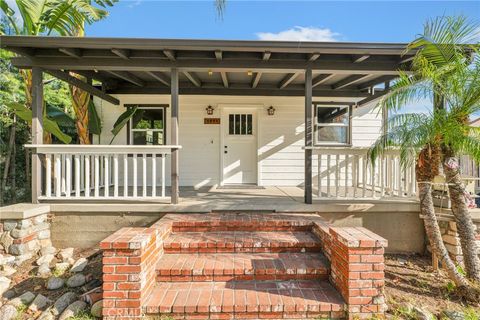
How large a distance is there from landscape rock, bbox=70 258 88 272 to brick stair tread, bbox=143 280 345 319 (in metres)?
1.42

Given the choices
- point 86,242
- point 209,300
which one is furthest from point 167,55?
point 209,300

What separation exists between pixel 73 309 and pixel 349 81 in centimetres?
612

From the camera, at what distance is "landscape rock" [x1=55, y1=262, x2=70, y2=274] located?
3.52 meters

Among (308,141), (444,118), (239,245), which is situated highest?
(444,118)

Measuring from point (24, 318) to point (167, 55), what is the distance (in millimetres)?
3648

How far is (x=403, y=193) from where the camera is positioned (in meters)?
4.60

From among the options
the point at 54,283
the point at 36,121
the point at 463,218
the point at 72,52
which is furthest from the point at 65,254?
the point at 463,218

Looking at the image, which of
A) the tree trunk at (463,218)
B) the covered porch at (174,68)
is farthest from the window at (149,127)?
the tree trunk at (463,218)

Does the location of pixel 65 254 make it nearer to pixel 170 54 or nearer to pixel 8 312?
pixel 8 312

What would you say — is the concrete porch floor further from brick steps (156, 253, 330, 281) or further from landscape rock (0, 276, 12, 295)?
brick steps (156, 253, 330, 281)

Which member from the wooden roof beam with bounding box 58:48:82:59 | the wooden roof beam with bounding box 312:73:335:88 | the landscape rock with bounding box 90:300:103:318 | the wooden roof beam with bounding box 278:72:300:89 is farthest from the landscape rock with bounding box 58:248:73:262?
the wooden roof beam with bounding box 312:73:335:88

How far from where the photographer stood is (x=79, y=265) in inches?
141

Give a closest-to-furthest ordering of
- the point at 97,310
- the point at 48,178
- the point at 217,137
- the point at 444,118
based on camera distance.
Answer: the point at 97,310
the point at 444,118
the point at 48,178
the point at 217,137

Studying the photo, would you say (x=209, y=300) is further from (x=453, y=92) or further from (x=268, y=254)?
(x=453, y=92)
